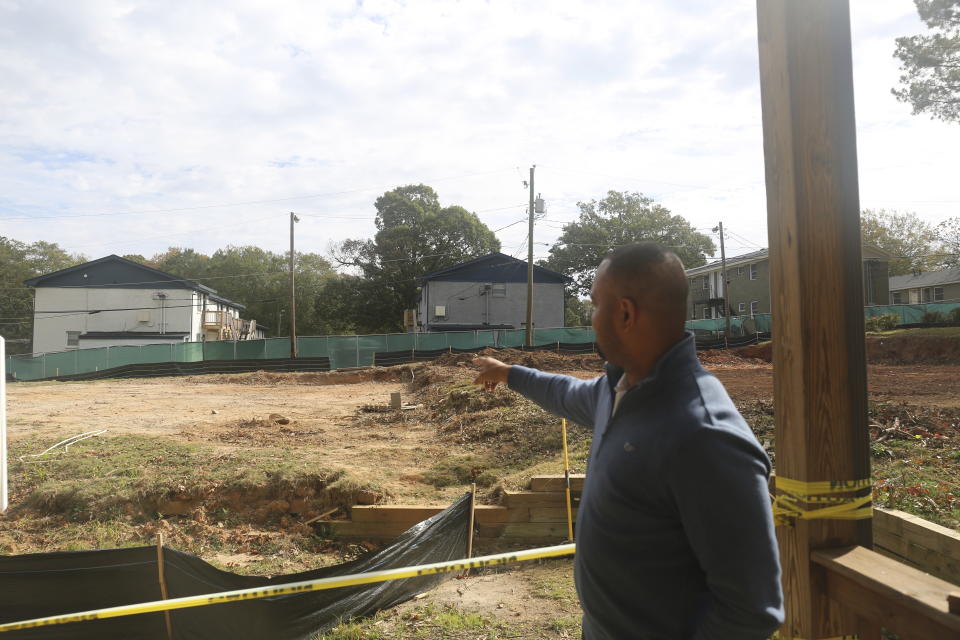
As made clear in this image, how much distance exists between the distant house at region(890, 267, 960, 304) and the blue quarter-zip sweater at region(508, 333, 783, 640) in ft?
164

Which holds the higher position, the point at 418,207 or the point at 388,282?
the point at 418,207

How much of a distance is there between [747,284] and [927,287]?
44.3ft

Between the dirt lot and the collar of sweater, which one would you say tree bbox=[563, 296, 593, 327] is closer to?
the dirt lot

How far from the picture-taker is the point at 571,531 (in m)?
6.62

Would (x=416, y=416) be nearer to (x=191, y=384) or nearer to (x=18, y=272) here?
(x=191, y=384)

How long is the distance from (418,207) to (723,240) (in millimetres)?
24231

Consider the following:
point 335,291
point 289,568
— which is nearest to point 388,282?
point 335,291

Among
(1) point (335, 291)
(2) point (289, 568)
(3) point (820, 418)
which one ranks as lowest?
(2) point (289, 568)

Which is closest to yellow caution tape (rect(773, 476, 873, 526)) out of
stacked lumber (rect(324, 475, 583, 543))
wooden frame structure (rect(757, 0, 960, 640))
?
wooden frame structure (rect(757, 0, 960, 640))

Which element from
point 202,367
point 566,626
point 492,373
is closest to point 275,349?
point 202,367

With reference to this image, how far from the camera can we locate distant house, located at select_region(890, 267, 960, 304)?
42.7 m

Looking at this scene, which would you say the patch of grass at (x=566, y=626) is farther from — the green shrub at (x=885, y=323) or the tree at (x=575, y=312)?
the tree at (x=575, y=312)

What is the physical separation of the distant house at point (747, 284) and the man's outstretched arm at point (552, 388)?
39.9 metres

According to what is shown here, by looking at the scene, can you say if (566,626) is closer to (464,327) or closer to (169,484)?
(169,484)
